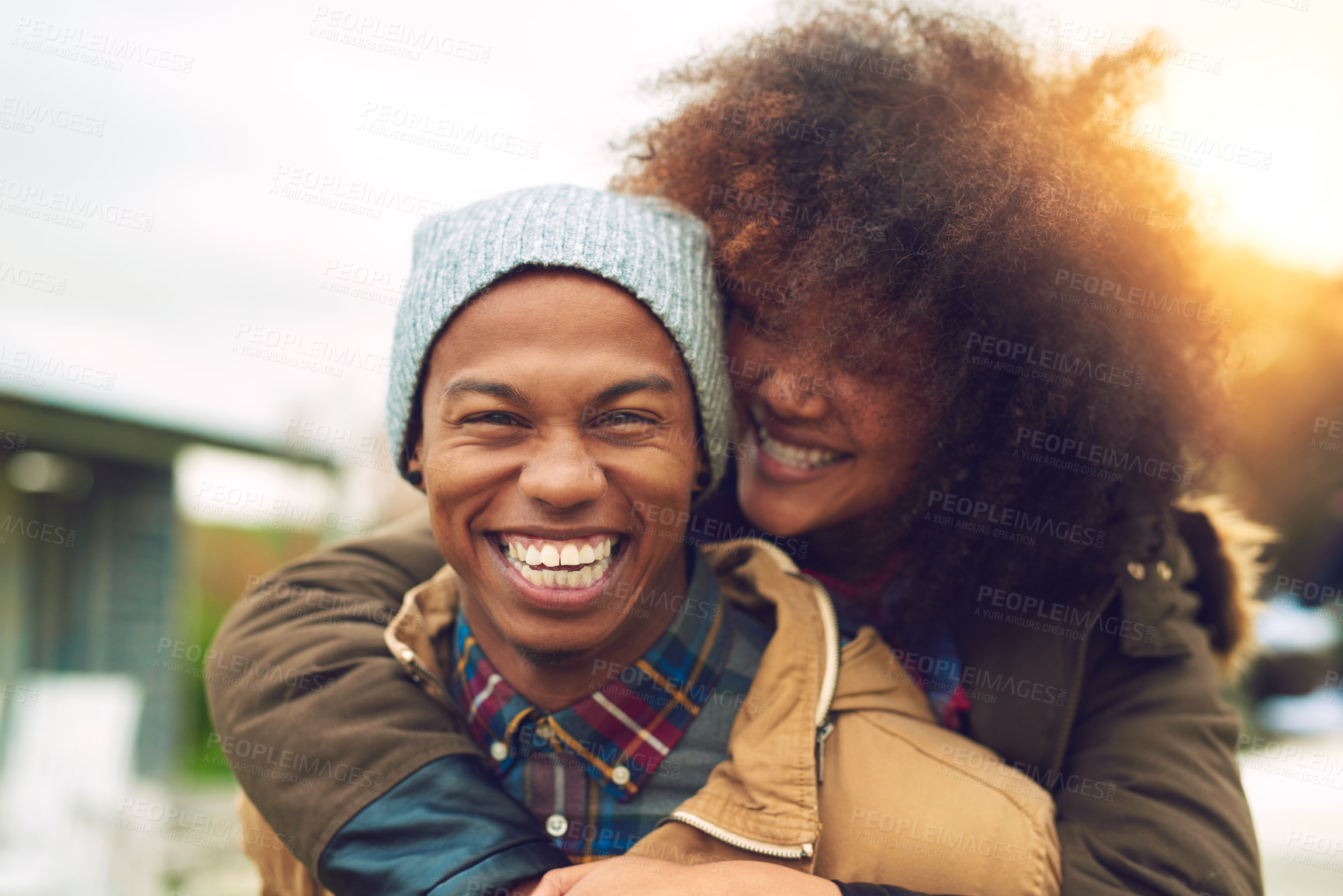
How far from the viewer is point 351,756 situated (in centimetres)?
195

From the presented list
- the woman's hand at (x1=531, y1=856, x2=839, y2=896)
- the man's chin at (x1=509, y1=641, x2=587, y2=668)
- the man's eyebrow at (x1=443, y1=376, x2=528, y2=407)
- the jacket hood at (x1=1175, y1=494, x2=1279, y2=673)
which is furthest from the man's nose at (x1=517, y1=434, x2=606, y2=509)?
the jacket hood at (x1=1175, y1=494, x2=1279, y2=673)

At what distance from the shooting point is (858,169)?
212 centimetres

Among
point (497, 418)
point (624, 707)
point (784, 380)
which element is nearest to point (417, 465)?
point (497, 418)

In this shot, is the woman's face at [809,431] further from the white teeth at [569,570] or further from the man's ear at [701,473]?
the white teeth at [569,570]

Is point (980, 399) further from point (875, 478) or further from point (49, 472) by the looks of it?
point (49, 472)

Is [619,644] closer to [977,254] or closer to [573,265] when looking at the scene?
[573,265]

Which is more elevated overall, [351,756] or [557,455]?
[557,455]

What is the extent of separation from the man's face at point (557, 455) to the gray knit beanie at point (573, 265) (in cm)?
4

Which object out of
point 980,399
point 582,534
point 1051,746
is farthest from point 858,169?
point 1051,746

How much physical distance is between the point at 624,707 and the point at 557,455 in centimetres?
61

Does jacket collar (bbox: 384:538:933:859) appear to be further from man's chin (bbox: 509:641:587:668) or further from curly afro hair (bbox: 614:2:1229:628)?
curly afro hair (bbox: 614:2:1229:628)

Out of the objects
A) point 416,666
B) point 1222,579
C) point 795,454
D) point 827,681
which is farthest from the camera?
point 1222,579

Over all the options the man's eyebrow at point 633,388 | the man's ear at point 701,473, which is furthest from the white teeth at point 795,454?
the man's eyebrow at point 633,388

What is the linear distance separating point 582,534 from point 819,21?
158 cm
